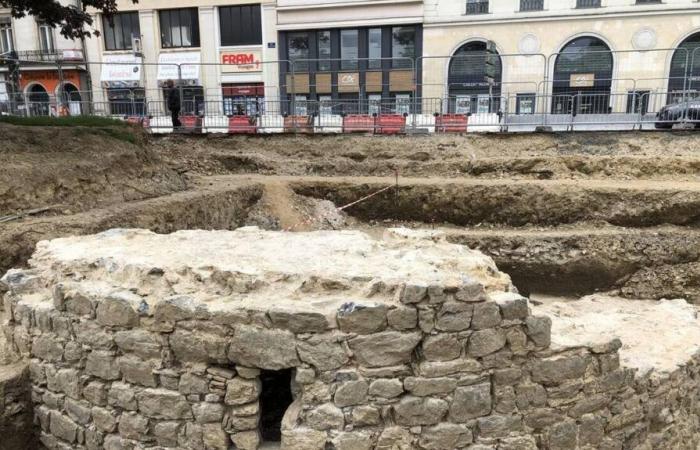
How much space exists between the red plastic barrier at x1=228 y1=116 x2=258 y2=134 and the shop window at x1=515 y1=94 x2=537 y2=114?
8465mm

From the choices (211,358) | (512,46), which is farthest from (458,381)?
(512,46)

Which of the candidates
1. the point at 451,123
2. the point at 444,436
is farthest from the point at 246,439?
the point at 451,123

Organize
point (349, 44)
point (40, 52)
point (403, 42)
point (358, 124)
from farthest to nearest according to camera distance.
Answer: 1. point (40, 52)
2. point (349, 44)
3. point (403, 42)
4. point (358, 124)

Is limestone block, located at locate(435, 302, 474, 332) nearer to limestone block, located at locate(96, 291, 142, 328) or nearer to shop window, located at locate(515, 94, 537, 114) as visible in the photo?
limestone block, located at locate(96, 291, 142, 328)

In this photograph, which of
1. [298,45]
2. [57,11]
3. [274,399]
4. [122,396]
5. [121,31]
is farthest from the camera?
[121,31]

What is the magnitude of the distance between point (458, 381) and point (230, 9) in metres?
30.1

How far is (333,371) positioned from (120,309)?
68.3 inches

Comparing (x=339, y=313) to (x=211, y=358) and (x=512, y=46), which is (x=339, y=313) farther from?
(x=512, y=46)

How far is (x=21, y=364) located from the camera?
4668 mm

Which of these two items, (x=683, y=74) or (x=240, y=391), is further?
(x=683, y=74)

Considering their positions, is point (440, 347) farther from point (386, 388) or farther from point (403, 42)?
point (403, 42)

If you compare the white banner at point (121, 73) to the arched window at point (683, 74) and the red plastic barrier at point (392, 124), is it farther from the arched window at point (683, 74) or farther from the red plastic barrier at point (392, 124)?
the arched window at point (683, 74)

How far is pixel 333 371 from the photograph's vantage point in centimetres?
385

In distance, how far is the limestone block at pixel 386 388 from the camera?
12.7 ft
